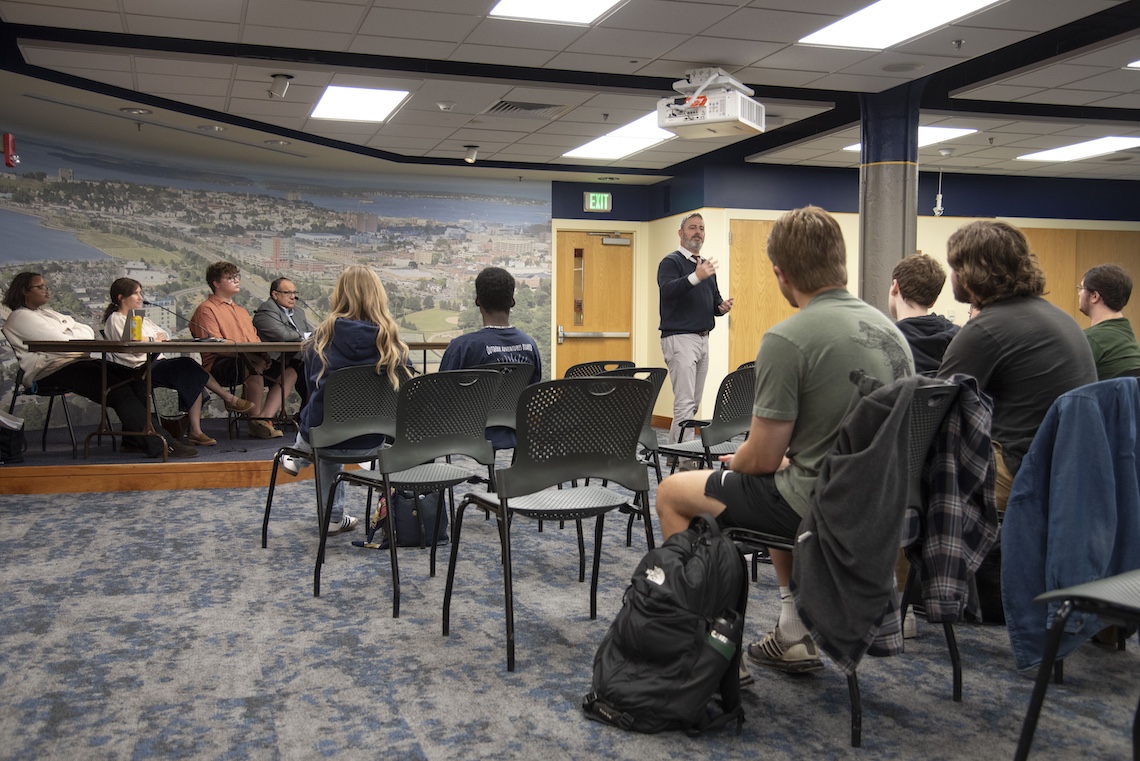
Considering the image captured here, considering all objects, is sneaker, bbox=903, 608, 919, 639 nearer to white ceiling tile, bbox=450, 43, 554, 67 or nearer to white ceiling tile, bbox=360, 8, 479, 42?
white ceiling tile, bbox=360, 8, 479, 42

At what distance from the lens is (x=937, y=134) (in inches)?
323

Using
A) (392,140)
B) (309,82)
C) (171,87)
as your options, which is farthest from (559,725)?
(392,140)

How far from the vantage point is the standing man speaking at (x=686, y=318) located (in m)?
6.54

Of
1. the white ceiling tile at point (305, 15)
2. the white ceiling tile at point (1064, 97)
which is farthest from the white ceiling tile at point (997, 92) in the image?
the white ceiling tile at point (305, 15)

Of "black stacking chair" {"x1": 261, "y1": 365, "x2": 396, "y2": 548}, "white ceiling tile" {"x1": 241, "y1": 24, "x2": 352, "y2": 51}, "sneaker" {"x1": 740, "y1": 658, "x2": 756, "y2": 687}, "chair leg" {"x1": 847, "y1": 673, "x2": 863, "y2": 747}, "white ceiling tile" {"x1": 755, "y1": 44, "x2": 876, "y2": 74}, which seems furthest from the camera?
"white ceiling tile" {"x1": 755, "y1": 44, "x2": 876, "y2": 74}

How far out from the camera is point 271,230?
945cm

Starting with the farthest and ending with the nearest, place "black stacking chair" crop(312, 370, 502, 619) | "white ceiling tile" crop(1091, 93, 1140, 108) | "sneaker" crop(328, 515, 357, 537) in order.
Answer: "white ceiling tile" crop(1091, 93, 1140, 108) → "sneaker" crop(328, 515, 357, 537) → "black stacking chair" crop(312, 370, 502, 619)

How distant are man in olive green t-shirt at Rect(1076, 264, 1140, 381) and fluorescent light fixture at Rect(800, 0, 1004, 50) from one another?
215cm

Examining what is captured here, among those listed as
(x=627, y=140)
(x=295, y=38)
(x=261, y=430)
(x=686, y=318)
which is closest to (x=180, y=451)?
(x=261, y=430)

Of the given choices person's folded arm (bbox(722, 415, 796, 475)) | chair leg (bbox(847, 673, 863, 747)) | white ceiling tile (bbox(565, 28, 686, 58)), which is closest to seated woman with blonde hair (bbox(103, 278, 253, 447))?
white ceiling tile (bbox(565, 28, 686, 58))

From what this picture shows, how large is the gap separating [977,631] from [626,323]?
8.04 meters

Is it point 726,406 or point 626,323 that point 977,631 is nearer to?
point 726,406

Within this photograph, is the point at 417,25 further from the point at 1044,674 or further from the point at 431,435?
the point at 1044,674

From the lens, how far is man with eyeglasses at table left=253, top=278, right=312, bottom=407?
718cm
